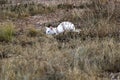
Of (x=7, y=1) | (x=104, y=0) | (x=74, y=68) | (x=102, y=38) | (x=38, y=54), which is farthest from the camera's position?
(x=7, y=1)

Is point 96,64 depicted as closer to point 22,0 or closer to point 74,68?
point 74,68

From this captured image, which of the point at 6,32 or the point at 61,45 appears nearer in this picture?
the point at 61,45

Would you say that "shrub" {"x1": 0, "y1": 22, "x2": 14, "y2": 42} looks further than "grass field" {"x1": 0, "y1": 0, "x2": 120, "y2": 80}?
Yes

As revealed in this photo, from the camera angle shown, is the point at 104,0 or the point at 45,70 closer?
the point at 45,70

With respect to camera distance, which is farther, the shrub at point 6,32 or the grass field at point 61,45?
the shrub at point 6,32

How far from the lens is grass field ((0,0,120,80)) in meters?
6.00

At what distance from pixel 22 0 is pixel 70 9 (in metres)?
2.68

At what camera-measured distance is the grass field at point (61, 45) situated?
6004 mm

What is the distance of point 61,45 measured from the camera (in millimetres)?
8086

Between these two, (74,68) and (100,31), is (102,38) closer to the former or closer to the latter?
(100,31)

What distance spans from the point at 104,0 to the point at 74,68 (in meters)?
6.47

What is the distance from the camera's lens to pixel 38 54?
23.4 feet

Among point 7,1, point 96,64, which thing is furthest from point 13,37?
point 7,1

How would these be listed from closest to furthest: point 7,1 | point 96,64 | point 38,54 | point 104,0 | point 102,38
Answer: point 96,64 → point 38,54 → point 102,38 → point 104,0 → point 7,1
